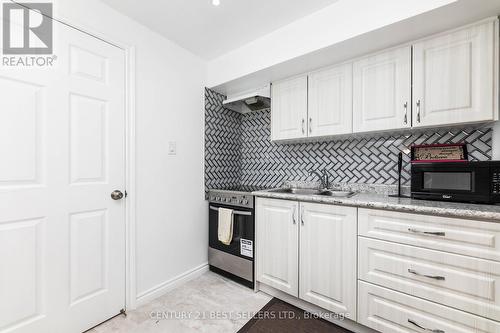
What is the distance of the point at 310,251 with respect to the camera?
68.9 inches

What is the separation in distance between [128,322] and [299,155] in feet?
7.19

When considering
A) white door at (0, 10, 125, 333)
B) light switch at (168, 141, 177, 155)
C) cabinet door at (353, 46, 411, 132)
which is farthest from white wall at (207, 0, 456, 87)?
white door at (0, 10, 125, 333)

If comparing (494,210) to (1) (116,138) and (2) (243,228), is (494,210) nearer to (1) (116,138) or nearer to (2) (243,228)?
(2) (243,228)

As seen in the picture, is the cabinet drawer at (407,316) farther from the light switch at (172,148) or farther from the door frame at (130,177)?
the light switch at (172,148)

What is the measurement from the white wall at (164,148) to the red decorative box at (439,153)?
203 centimetres

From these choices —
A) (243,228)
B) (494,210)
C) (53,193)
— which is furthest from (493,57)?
(53,193)

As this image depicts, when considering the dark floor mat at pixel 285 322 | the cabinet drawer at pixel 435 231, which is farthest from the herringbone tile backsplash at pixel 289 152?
the dark floor mat at pixel 285 322

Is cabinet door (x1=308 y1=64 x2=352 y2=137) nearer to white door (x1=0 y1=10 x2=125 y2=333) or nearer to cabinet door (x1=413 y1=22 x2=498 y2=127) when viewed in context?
cabinet door (x1=413 y1=22 x2=498 y2=127)

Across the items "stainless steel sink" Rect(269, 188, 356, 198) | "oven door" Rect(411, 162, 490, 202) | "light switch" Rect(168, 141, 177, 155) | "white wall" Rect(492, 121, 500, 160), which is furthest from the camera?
"light switch" Rect(168, 141, 177, 155)

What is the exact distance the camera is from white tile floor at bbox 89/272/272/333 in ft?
5.26

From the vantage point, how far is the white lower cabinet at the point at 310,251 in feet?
5.15

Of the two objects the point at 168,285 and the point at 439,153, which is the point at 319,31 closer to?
the point at 439,153

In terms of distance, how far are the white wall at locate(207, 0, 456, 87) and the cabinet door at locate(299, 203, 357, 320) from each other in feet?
4.20

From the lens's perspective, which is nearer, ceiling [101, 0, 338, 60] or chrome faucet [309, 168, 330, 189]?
ceiling [101, 0, 338, 60]
